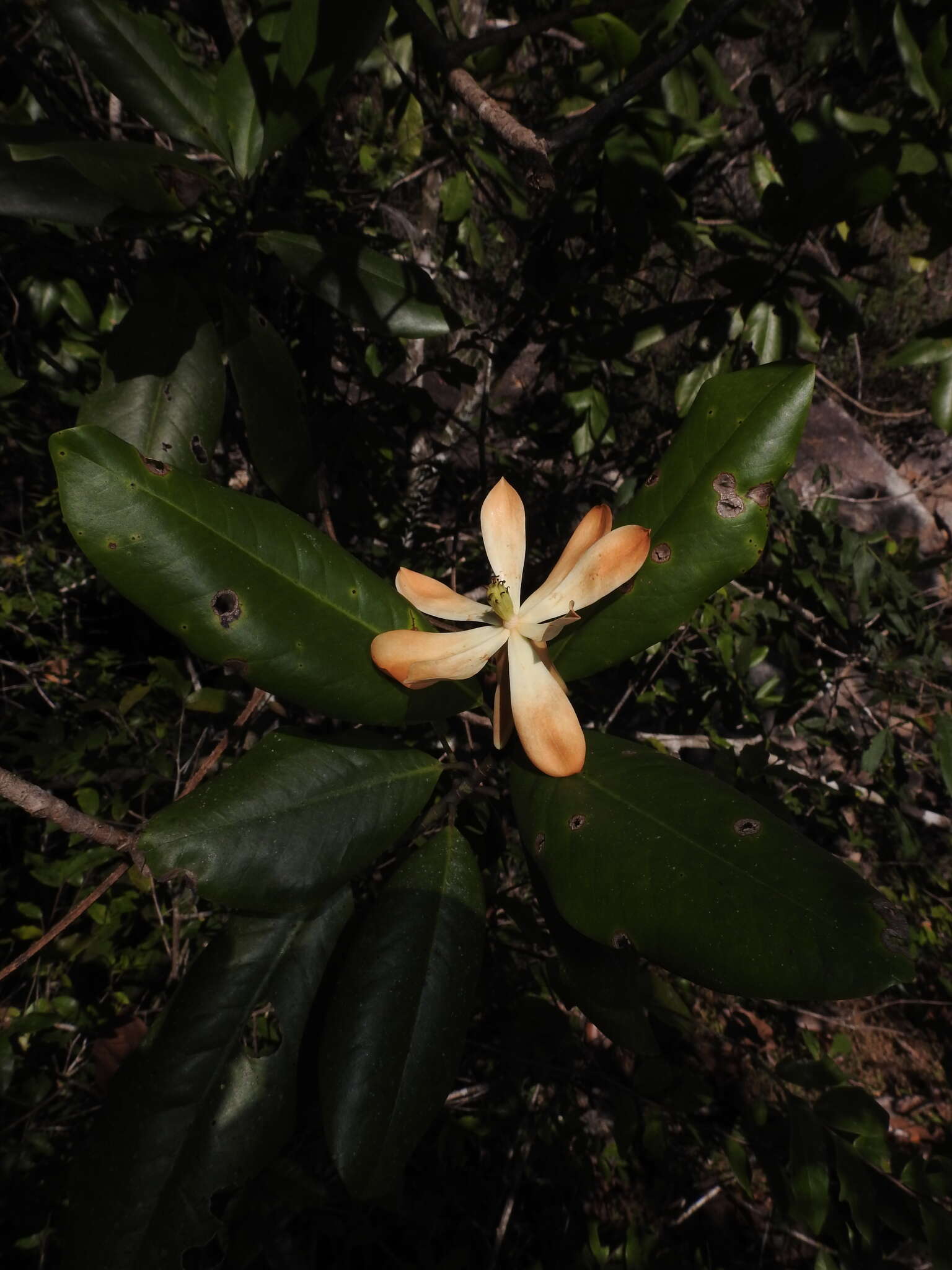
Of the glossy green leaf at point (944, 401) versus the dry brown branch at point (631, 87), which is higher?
the dry brown branch at point (631, 87)

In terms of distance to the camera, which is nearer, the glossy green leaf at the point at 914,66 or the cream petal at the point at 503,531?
the cream petal at the point at 503,531

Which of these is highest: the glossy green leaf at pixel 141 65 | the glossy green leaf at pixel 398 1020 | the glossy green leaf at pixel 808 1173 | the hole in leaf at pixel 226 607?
the glossy green leaf at pixel 141 65

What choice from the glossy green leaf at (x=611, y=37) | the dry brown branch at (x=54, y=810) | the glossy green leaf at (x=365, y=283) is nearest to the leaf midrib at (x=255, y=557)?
the dry brown branch at (x=54, y=810)

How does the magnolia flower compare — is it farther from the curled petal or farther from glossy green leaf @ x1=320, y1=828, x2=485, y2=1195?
glossy green leaf @ x1=320, y1=828, x2=485, y2=1195

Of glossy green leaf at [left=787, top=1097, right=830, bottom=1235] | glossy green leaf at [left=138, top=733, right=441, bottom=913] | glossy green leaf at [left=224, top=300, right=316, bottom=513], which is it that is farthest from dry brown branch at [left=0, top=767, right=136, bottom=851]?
glossy green leaf at [left=787, top=1097, right=830, bottom=1235]

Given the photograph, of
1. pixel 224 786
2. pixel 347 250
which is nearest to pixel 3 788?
pixel 224 786

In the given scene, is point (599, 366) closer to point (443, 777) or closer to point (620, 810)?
point (443, 777)

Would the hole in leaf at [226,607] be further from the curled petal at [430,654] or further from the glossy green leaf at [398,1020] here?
the glossy green leaf at [398,1020]

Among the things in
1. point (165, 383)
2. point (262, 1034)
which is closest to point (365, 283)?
point (165, 383)
